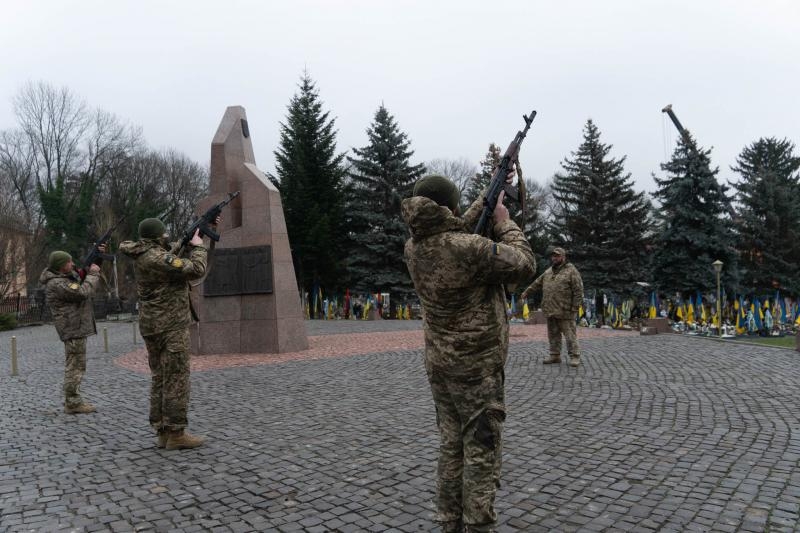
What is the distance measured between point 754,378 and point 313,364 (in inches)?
294

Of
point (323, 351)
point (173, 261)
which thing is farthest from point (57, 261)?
point (323, 351)

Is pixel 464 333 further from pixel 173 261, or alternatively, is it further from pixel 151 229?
pixel 151 229

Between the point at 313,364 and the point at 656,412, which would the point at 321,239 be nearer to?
the point at 313,364

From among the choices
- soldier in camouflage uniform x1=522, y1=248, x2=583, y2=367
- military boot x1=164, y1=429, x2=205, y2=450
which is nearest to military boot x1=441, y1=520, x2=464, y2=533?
military boot x1=164, y1=429, x2=205, y2=450

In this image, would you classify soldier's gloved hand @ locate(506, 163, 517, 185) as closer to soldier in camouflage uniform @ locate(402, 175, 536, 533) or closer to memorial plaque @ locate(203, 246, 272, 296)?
soldier in camouflage uniform @ locate(402, 175, 536, 533)

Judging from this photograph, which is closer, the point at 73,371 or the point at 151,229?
the point at 151,229

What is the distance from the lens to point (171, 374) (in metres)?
5.34

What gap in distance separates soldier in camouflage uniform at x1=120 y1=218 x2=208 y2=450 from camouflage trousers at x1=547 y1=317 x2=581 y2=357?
6443 millimetres

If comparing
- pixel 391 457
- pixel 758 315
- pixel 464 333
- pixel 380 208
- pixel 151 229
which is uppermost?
pixel 380 208

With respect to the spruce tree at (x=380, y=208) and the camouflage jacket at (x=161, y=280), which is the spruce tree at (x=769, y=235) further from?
the camouflage jacket at (x=161, y=280)

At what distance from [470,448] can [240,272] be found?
34.8 ft

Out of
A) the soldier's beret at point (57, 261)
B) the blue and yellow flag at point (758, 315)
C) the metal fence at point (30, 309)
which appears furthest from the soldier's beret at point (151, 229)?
the metal fence at point (30, 309)

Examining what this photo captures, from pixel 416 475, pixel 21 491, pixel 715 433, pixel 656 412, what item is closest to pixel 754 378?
pixel 656 412

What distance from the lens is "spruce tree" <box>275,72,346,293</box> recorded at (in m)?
31.1
